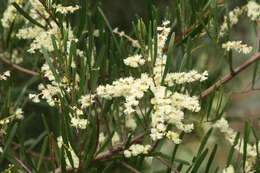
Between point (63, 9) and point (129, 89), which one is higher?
point (63, 9)

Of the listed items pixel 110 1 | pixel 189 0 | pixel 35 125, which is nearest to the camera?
pixel 189 0

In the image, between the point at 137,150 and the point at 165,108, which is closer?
the point at 165,108

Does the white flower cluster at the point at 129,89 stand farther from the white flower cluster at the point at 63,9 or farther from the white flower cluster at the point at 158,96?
the white flower cluster at the point at 63,9

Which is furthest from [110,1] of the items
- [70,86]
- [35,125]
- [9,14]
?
[70,86]

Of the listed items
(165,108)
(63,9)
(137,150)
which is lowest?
(137,150)

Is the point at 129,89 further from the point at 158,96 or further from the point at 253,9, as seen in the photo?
the point at 253,9

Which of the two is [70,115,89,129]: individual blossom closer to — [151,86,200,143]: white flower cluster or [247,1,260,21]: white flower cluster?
[151,86,200,143]: white flower cluster

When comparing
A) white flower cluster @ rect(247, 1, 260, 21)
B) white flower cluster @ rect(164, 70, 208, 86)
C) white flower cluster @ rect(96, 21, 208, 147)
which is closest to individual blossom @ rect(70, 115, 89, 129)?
white flower cluster @ rect(96, 21, 208, 147)

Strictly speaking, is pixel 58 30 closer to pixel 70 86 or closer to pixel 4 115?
pixel 70 86

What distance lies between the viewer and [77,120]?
89 cm

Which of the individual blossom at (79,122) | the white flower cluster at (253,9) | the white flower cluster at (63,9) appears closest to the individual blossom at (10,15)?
the white flower cluster at (63,9)

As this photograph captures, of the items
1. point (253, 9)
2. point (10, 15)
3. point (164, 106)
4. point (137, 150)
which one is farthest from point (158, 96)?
point (10, 15)

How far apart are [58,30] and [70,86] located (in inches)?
8.1

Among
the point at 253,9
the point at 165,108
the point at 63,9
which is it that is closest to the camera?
the point at 165,108
